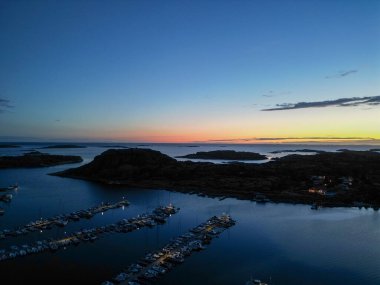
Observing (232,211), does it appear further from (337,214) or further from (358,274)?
(358,274)

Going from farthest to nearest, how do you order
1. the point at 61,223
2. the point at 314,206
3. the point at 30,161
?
the point at 30,161, the point at 314,206, the point at 61,223

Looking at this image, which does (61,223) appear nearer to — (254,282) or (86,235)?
(86,235)

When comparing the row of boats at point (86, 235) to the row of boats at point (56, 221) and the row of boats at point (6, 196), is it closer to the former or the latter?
the row of boats at point (56, 221)

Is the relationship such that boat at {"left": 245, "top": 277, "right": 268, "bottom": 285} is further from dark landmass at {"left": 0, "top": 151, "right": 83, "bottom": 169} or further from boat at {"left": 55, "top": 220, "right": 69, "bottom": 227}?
dark landmass at {"left": 0, "top": 151, "right": 83, "bottom": 169}

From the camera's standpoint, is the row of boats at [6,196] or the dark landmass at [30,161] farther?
the dark landmass at [30,161]

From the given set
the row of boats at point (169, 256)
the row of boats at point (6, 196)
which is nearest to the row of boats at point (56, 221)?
the row of boats at point (6, 196)

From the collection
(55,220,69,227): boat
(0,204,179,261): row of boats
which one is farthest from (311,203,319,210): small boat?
(55,220,69,227): boat

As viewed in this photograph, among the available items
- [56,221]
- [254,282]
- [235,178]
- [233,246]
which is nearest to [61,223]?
[56,221]
